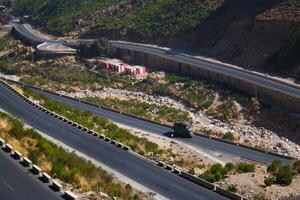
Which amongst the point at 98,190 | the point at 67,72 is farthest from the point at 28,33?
the point at 98,190

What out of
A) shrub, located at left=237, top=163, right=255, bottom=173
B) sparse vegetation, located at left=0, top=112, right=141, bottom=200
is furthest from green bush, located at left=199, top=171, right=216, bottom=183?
sparse vegetation, located at left=0, top=112, right=141, bottom=200

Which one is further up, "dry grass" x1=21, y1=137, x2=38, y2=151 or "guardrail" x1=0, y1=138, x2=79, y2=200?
"guardrail" x1=0, y1=138, x2=79, y2=200

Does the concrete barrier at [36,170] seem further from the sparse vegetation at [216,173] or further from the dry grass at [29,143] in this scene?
the sparse vegetation at [216,173]

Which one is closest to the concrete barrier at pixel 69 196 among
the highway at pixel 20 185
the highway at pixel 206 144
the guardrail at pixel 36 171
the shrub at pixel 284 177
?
the guardrail at pixel 36 171

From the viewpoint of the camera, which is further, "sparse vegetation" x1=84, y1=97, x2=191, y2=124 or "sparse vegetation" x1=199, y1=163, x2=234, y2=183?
"sparse vegetation" x1=84, y1=97, x2=191, y2=124

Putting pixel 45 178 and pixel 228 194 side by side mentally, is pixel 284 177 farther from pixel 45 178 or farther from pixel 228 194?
pixel 45 178

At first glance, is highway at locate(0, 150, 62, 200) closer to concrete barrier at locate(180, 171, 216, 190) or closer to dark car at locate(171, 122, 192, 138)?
concrete barrier at locate(180, 171, 216, 190)

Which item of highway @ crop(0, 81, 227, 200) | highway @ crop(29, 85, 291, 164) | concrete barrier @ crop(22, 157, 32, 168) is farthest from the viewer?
highway @ crop(29, 85, 291, 164)

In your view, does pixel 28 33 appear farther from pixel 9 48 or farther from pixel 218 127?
pixel 218 127
